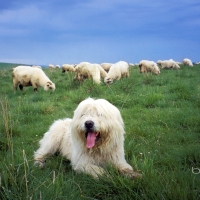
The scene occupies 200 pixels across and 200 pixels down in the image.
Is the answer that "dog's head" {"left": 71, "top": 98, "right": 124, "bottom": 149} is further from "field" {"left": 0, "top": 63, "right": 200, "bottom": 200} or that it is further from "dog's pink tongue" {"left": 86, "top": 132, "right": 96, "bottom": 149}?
"field" {"left": 0, "top": 63, "right": 200, "bottom": 200}

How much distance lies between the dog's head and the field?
0.41 m

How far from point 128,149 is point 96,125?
1.30 metres

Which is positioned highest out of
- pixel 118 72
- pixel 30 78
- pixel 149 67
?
pixel 149 67

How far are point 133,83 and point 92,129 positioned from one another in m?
7.92

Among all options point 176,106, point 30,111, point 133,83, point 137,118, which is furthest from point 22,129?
point 133,83

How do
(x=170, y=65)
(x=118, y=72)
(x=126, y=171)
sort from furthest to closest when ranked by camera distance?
(x=170, y=65) → (x=118, y=72) → (x=126, y=171)

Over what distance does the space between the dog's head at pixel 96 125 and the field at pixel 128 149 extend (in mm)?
410

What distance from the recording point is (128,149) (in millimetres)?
5164

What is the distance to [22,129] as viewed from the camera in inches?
285

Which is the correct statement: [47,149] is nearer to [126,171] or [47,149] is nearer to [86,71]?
[126,171]

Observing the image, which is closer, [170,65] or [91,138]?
[91,138]

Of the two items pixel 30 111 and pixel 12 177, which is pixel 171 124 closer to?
pixel 30 111

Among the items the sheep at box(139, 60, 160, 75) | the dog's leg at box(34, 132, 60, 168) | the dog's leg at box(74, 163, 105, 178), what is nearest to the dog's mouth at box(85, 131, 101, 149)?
the dog's leg at box(74, 163, 105, 178)

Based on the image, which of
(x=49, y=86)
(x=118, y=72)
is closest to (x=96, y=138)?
(x=49, y=86)
